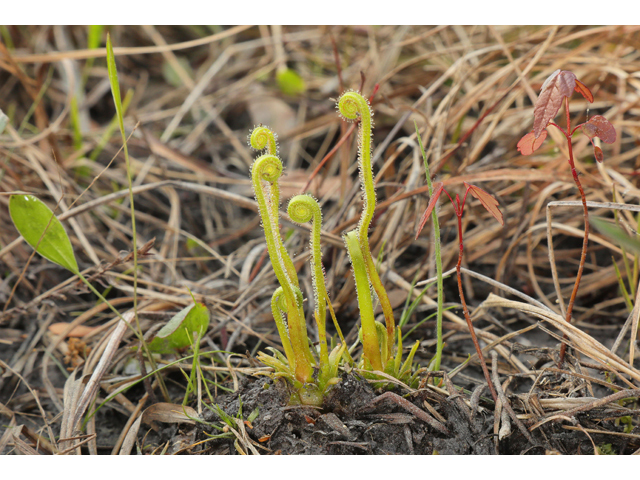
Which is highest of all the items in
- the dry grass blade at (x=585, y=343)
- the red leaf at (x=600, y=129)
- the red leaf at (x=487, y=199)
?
the red leaf at (x=600, y=129)

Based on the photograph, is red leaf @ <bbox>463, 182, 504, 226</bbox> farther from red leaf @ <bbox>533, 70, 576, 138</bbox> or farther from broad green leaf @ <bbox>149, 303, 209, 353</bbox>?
broad green leaf @ <bbox>149, 303, 209, 353</bbox>

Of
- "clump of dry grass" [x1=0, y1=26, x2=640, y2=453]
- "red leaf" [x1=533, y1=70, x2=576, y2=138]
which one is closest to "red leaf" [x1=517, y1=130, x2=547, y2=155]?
"red leaf" [x1=533, y1=70, x2=576, y2=138]

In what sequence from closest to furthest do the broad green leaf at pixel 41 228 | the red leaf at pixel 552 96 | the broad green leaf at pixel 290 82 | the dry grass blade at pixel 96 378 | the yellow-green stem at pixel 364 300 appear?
the red leaf at pixel 552 96, the yellow-green stem at pixel 364 300, the dry grass blade at pixel 96 378, the broad green leaf at pixel 41 228, the broad green leaf at pixel 290 82

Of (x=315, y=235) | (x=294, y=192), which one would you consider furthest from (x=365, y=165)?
(x=294, y=192)

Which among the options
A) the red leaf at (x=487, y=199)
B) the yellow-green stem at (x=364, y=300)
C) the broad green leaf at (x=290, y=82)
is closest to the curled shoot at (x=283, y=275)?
the yellow-green stem at (x=364, y=300)

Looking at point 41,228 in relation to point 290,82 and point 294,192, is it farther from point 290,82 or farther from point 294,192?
point 290,82

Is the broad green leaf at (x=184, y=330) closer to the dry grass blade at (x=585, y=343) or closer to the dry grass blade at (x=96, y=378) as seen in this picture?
the dry grass blade at (x=96, y=378)

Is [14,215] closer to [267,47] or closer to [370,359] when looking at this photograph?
[370,359]
